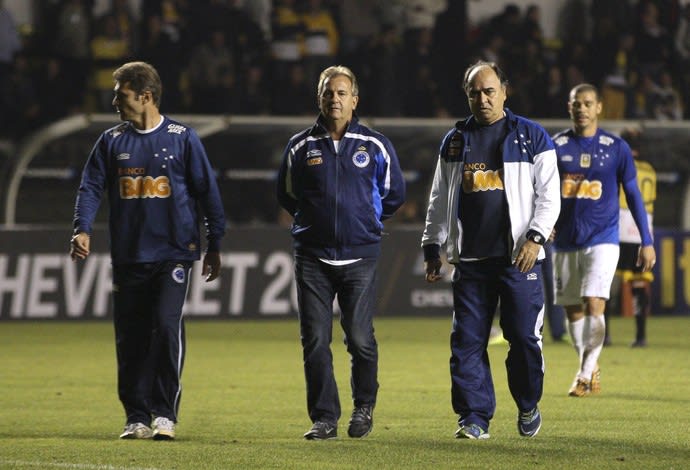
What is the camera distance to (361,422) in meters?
8.22

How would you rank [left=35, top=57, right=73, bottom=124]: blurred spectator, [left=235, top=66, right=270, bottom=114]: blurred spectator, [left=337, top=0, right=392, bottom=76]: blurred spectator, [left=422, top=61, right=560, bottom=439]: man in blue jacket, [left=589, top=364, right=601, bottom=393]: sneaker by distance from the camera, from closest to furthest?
[left=422, top=61, right=560, bottom=439]: man in blue jacket
[left=589, top=364, right=601, bottom=393]: sneaker
[left=35, top=57, right=73, bottom=124]: blurred spectator
[left=235, top=66, right=270, bottom=114]: blurred spectator
[left=337, top=0, right=392, bottom=76]: blurred spectator

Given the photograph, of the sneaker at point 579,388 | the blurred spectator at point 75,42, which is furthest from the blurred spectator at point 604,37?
the sneaker at point 579,388

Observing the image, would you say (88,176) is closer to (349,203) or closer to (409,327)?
(349,203)

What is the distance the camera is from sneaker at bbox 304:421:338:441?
8062mm

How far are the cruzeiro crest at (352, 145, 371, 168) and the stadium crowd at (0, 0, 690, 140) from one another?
13.3 meters

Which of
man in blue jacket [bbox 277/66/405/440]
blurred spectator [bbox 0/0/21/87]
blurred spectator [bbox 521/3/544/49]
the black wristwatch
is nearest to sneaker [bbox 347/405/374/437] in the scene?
man in blue jacket [bbox 277/66/405/440]

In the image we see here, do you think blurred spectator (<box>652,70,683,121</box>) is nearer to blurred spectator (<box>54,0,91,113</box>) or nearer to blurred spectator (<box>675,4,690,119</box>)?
blurred spectator (<box>675,4,690,119</box>)

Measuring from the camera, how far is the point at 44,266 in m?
18.7

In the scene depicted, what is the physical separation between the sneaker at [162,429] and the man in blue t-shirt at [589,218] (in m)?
3.85

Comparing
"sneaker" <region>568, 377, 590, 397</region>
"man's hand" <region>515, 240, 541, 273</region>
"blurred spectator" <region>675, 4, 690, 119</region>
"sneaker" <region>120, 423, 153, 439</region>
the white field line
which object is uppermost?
"blurred spectator" <region>675, 4, 690, 119</region>

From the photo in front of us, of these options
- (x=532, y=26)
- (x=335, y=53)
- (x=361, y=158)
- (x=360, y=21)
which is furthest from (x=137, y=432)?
(x=532, y=26)

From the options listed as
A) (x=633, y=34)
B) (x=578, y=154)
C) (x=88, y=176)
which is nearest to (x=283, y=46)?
(x=633, y=34)

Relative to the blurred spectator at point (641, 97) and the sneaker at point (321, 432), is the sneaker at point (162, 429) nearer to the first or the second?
the sneaker at point (321, 432)

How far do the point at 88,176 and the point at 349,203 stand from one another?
1.42 meters
